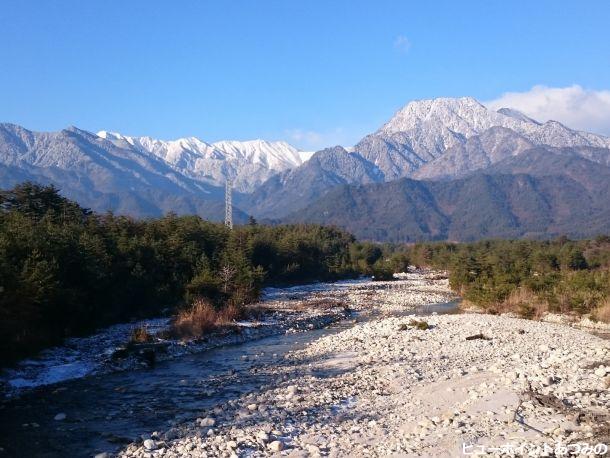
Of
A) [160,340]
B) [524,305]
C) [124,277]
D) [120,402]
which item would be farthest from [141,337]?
[524,305]

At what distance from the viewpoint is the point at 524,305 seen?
114 feet

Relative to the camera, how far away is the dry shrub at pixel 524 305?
1355 inches

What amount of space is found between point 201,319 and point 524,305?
853 inches

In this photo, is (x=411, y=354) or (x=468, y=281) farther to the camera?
(x=468, y=281)

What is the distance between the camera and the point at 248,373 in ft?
61.2

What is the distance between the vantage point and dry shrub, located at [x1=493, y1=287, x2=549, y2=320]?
113 feet

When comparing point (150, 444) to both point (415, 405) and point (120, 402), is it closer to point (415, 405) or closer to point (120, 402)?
point (120, 402)

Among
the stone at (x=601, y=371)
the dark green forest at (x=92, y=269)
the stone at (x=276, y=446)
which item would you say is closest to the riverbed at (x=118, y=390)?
the dark green forest at (x=92, y=269)

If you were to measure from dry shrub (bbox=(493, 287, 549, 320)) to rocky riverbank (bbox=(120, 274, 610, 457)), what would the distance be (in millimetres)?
11479

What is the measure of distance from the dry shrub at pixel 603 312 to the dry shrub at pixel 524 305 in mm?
3891

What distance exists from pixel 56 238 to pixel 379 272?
53622 millimetres

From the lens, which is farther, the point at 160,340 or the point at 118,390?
the point at 160,340

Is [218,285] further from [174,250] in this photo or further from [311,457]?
[311,457]

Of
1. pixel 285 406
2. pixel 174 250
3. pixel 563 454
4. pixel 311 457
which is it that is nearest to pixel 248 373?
pixel 285 406
